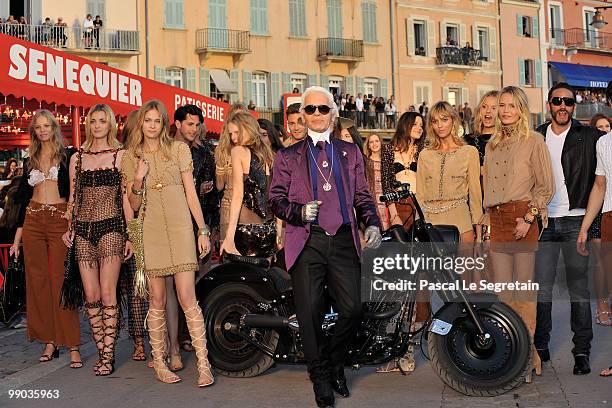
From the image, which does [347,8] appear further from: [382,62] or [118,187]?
[118,187]

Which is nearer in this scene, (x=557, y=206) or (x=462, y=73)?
(x=557, y=206)

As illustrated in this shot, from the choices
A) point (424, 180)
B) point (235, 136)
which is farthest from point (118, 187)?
point (424, 180)

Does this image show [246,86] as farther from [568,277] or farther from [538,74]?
[568,277]

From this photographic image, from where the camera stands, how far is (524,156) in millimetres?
6500

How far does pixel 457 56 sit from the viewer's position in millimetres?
48938

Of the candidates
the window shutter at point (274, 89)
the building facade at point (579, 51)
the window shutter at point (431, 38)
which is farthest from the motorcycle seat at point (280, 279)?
the building facade at point (579, 51)

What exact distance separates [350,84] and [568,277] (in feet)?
128

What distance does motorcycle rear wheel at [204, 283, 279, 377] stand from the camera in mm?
6742

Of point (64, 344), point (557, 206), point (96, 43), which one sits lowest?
point (64, 344)

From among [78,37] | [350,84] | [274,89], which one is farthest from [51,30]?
[350,84]

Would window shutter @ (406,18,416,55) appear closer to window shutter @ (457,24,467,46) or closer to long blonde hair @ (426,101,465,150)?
window shutter @ (457,24,467,46)

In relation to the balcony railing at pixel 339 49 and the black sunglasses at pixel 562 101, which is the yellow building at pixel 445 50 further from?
the black sunglasses at pixel 562 101

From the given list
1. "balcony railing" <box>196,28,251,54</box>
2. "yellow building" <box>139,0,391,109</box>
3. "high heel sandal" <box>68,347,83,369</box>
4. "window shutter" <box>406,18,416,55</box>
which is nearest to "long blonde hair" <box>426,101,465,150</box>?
"high heel sandal" <box>68,347,83,369</box>

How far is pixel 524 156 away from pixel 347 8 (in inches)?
1559
